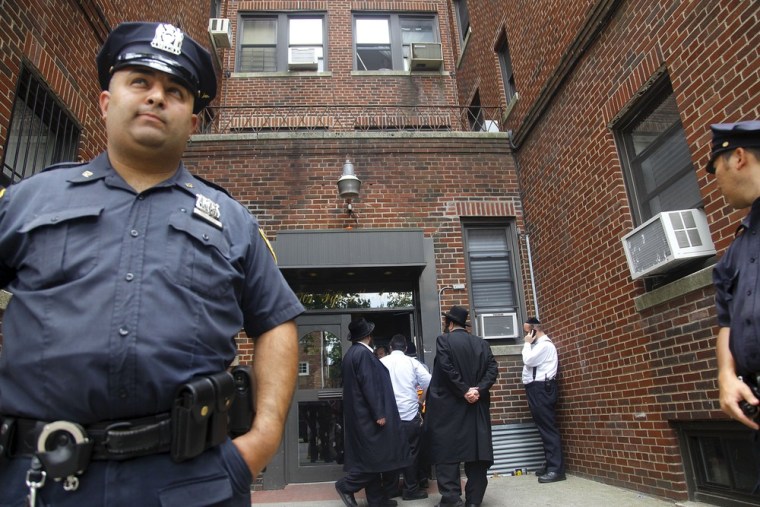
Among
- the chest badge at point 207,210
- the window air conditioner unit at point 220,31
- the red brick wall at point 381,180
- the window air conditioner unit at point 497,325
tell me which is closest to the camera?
the chest badge at point 207,210

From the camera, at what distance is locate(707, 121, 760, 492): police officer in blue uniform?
202cm

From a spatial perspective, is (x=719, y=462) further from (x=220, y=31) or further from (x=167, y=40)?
(x=220, y=31)

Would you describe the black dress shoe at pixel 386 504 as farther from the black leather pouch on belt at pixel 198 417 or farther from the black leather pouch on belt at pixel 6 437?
the black leather pouch on belt at pixel 6 437

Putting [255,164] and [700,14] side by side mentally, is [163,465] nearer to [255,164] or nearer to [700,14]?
[700,14]

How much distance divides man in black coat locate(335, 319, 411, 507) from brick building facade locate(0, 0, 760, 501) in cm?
146

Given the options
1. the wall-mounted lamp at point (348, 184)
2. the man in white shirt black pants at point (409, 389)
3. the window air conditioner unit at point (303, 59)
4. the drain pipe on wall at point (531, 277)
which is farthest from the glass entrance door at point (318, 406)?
the window air conditioner unit at point (303, 59)

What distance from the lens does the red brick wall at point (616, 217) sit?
4020 millimetres

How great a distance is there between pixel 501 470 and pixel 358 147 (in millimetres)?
5001

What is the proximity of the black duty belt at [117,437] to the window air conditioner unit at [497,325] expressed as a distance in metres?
6.20

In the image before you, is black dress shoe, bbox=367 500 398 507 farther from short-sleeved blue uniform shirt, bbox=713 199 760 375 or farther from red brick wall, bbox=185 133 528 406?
short-sleeved blue uniform shirt, bbox=713 199 760 375

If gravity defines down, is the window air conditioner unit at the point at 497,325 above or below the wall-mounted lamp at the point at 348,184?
below

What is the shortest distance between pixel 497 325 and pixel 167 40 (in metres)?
6.21

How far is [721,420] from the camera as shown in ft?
13.4

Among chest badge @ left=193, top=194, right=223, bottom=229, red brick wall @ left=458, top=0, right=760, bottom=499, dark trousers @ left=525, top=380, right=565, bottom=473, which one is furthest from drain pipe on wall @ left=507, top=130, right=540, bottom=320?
chest badge @ left=193, top=194, right=223, bottom=229
